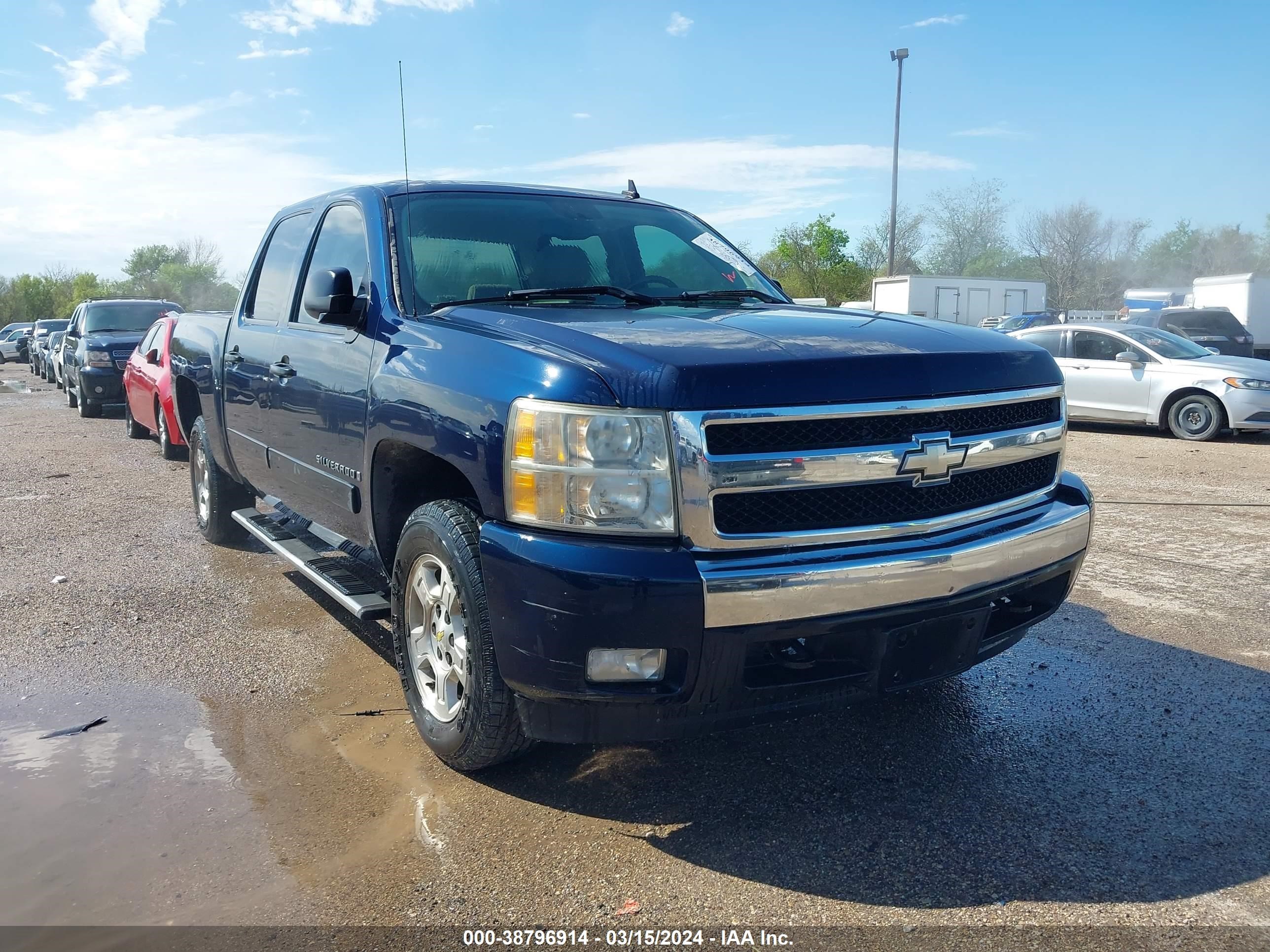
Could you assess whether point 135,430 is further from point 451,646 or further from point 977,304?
point 977,304

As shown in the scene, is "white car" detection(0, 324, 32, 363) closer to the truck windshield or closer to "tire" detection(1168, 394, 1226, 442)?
"tire" detection(1168, 394, 1226, 442)

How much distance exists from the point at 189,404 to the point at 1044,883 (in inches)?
232

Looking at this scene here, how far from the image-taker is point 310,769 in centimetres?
346

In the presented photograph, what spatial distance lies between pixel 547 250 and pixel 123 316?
1539cm

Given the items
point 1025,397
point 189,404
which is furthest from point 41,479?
point 1025,397

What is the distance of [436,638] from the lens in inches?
132

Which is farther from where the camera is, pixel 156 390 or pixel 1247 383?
pixel 1247 383

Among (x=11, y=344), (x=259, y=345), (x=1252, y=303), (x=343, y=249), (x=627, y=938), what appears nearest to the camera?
(x=627, y=938)

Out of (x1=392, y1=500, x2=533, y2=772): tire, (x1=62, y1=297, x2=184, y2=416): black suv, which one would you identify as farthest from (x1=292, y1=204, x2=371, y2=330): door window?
(x1=62, y1=297, x2=184, y2=416): black suv

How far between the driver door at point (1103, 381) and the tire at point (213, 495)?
32.3ft

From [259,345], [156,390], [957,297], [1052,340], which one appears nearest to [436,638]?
[259,345]

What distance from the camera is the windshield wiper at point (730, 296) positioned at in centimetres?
410

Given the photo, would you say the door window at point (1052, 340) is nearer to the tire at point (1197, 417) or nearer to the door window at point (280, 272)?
the tire at point (1197, 417)

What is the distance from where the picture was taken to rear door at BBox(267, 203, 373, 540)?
150 inches
